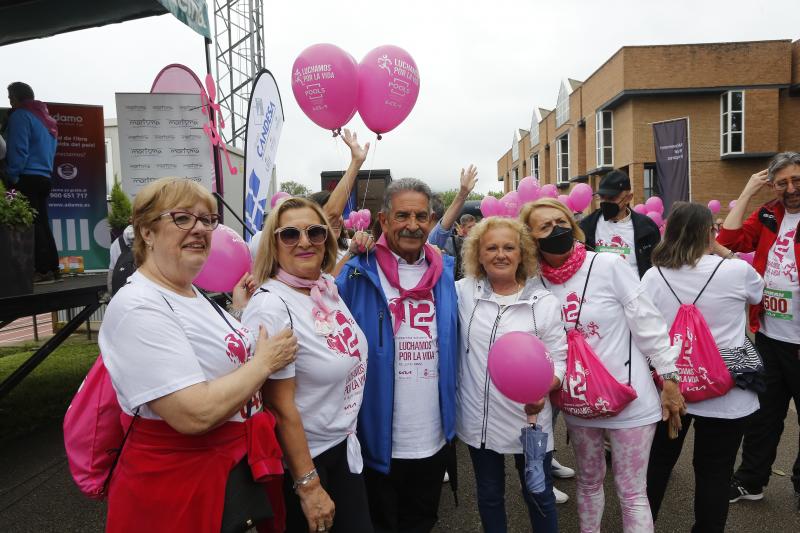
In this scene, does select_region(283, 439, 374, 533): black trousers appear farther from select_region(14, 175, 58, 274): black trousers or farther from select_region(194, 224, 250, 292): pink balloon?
select_region(14, 175, 58, 274): black trousers

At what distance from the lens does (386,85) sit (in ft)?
12.2

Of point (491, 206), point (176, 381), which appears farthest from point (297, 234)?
point (491, 206)

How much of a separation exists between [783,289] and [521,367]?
6.96 ft

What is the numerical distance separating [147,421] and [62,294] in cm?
339

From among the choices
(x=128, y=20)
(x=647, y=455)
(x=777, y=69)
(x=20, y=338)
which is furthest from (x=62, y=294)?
(x=777, y=69)

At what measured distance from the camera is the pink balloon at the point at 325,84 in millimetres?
3627

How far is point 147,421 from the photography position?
1.39m

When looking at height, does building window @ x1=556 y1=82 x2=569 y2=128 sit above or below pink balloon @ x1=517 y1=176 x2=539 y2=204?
above

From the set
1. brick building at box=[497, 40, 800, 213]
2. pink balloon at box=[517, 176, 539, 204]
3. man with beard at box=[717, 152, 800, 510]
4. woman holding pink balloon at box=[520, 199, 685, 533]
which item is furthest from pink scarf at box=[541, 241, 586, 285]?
brick building at box=[497, 40, 800, 213]

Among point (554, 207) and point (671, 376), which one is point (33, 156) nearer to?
point (554, 207)

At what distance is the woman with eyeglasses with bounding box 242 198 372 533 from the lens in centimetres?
168

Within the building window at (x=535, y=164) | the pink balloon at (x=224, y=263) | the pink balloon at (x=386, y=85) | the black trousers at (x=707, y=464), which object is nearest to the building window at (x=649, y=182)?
the building window at (x=535, y=164)

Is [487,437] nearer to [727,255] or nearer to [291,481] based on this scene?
[291,481]

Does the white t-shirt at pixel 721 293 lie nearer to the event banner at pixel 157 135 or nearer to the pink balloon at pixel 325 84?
the pink balloon at pixel 325 84
